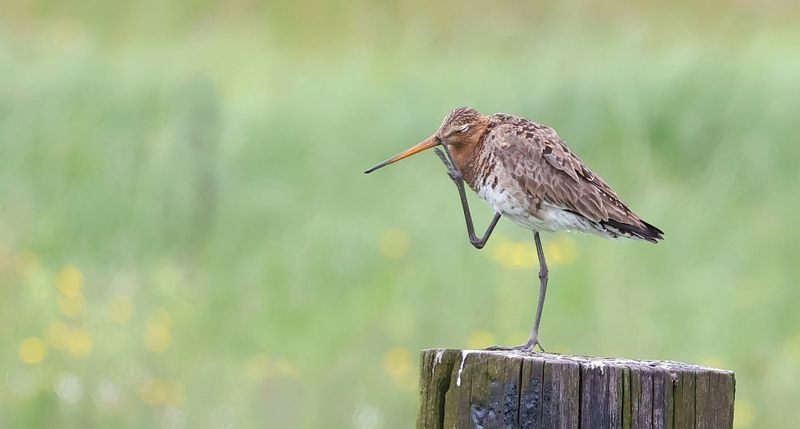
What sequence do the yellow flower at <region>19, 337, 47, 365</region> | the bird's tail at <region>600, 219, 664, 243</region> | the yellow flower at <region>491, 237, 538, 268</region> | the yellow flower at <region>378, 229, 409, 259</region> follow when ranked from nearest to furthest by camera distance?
1. the bird's tail at <region>600, 219, 664, 243</region>
2. the yellow flower at <region>19, 337, 47, 365</region>
3. the yellow flower at <region>491, 237, 538, 268</region>
4. the yellow flower at <region>378, 229, 409, 259</region>

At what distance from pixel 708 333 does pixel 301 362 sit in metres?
2.80

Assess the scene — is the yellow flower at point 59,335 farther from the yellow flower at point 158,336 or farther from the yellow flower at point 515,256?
the yellow flower at point 515,256

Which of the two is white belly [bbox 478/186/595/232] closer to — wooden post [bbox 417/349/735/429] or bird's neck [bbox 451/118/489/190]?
bird's neck [bbox 451/118/489/190]

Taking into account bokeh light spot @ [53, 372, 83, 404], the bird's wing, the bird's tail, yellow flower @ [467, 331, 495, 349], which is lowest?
bokeh light spot @ [53, 372, 83, 404]

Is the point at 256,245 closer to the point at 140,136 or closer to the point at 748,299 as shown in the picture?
the point at 140,136

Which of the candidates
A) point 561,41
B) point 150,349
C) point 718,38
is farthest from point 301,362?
point 718,38

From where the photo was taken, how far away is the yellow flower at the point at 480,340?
8422 millimetres

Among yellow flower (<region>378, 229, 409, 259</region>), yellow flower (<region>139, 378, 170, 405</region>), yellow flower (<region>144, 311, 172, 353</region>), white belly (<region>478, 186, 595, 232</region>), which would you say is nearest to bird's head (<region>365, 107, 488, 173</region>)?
white belly (<region>478, 186, 595, 232</region>)

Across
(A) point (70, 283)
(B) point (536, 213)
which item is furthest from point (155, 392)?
(B) point (536, 213)

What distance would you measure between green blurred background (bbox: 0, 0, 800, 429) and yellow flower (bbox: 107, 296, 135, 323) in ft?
0.06

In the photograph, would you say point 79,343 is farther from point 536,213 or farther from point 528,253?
point 536,213

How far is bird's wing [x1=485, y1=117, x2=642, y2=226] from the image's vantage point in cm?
544

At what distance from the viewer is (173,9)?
60.1 feet

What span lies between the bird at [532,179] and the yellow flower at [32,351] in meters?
3.35
